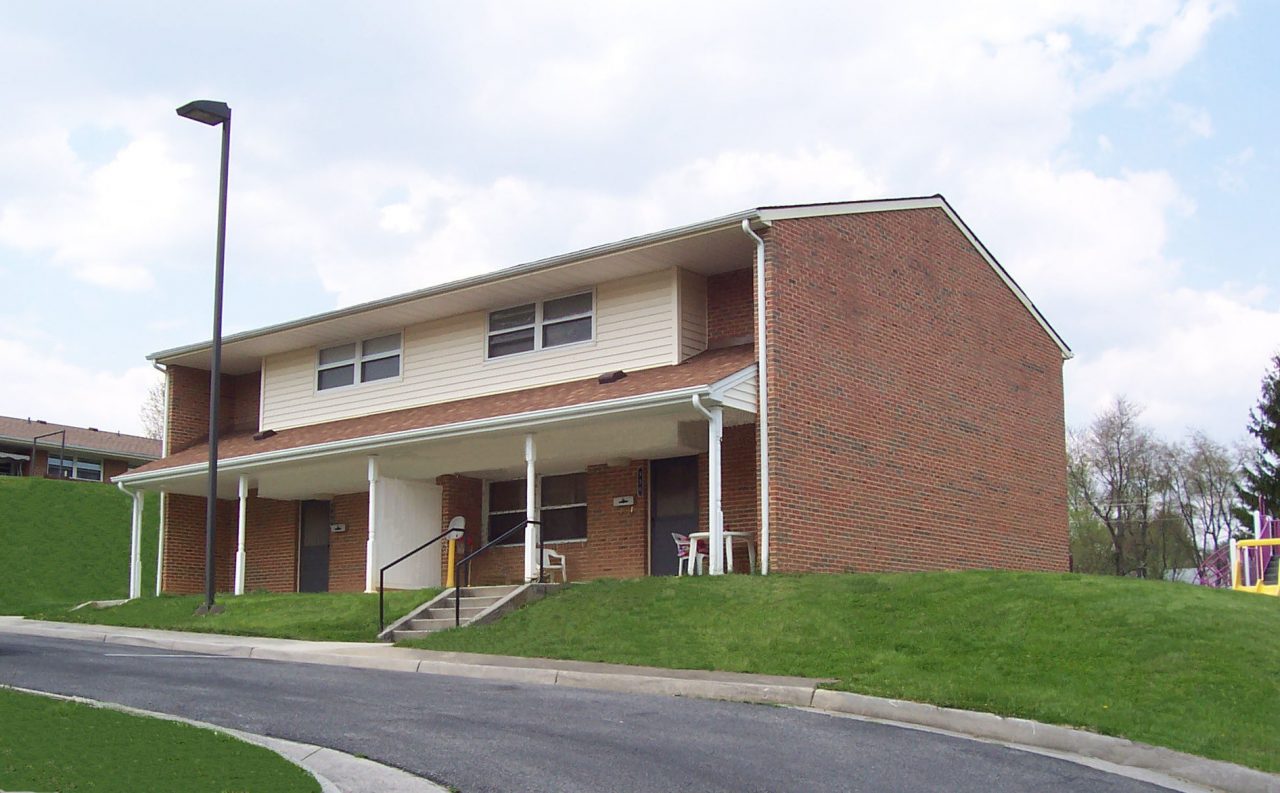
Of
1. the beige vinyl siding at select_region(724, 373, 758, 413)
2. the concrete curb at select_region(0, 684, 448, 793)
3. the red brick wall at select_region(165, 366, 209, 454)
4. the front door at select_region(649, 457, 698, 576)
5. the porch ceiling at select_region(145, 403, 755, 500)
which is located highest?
the red brick wall at select_region(165, 366, 209, 454)

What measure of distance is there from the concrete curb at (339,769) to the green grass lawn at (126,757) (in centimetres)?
18

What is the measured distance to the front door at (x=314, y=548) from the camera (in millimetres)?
26578

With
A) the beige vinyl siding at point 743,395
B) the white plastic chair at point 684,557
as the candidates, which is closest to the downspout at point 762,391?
the beige vinyl siding at point 743,395

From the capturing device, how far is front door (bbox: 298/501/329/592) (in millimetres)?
26578

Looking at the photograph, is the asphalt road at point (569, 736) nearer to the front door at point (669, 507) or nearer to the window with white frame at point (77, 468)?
the front door at point (669, 507)

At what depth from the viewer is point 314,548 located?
88.1ft

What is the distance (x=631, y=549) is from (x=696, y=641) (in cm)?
679

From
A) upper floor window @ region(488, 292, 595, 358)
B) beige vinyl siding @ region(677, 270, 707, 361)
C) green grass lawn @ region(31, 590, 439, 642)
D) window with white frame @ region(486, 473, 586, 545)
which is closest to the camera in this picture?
green grass lawn @ region(31, 590, 439, 642)

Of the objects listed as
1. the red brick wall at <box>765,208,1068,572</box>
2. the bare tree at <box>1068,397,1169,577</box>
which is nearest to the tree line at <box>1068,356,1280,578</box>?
the bare tree at <box>1068,397,1169,577</box>

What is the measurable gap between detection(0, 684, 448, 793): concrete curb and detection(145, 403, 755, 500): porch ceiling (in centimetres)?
919

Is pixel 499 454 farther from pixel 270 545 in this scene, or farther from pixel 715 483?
pixel 270 545

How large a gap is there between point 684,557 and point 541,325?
16.7ft

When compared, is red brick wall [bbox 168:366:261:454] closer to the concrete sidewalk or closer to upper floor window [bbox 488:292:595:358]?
upper floor window [bbox 488:292:595:358]

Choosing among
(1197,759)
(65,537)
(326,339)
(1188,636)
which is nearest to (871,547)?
(1188,636)
